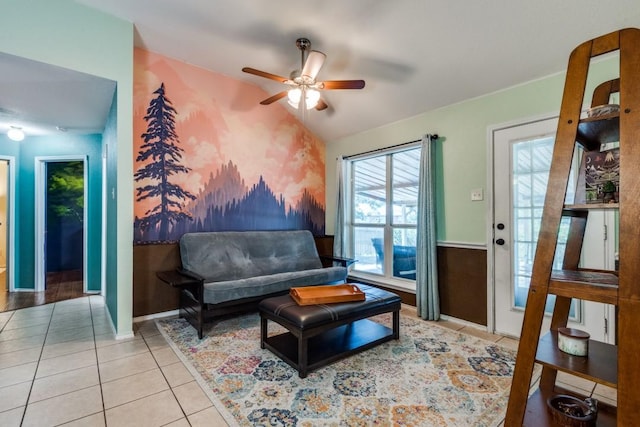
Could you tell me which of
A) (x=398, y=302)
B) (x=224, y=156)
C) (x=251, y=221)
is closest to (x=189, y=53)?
(x=224, y=156)

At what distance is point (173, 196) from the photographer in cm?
343

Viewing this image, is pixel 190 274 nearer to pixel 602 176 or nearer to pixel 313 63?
pixel 313 63

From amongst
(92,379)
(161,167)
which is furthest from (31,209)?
(92,379)

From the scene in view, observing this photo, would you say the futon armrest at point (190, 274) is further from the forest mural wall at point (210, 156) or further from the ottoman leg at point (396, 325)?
the ottoman leg at point (396, 325)

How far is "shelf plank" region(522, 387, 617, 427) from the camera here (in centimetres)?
135

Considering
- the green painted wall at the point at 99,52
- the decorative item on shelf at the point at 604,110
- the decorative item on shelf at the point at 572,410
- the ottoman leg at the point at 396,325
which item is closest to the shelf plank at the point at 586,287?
the decorative item on shelf at the point at 572,410

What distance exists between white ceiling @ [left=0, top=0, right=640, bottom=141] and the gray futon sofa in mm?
2017

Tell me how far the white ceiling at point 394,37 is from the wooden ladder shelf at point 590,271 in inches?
45.8

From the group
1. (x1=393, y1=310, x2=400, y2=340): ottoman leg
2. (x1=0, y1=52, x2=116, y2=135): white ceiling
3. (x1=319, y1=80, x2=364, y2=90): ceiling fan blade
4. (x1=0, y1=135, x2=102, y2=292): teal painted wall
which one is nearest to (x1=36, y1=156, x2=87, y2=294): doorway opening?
(x1=0, y1=135, x2=102, y2=292): teal painted wall

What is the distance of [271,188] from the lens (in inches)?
167

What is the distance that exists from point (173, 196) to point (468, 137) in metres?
3.24

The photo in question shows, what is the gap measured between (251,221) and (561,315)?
332cm

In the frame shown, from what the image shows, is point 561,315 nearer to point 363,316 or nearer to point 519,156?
point 363,316

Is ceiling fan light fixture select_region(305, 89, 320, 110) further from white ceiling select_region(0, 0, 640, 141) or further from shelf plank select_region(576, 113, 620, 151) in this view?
shelf plank select_region(576, 113, 620, 151)
